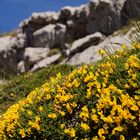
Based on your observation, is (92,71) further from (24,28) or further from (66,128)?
(24,28)

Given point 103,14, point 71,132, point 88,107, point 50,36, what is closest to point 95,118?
point 71,132

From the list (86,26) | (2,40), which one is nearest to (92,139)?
(86,26)

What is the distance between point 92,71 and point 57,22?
55014mm

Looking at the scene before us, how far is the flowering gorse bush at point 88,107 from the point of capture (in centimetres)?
687

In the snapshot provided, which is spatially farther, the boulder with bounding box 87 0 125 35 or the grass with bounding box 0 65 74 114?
the boulder with bounding box 87 0 125 35

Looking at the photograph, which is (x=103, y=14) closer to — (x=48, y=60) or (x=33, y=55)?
(x=48, y=60)

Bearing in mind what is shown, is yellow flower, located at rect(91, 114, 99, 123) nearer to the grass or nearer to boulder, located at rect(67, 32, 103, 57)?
the grass

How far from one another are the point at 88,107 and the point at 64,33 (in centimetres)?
5265

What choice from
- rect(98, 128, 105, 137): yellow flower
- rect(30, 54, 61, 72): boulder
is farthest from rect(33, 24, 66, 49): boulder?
rect(98, 128, 105, 137): yellow flower

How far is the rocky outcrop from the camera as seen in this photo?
49.6 metres

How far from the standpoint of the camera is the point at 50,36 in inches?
2462

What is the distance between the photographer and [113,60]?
27.7ft

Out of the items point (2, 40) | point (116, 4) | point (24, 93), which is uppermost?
point (2, 40)

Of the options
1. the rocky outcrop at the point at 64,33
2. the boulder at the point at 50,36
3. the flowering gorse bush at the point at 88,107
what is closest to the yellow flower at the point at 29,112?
the flowering gorse bush at the point at 88,107
